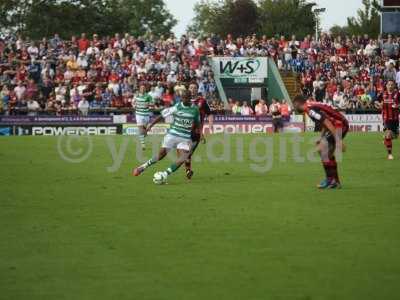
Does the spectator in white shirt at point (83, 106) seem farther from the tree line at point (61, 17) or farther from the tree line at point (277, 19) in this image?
the tree line at point (277, 19)

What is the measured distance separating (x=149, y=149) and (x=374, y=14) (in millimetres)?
65906

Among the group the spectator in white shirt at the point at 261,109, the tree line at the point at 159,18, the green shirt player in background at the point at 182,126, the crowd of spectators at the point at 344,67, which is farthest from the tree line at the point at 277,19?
the green shirt player in background at the point at 182,126

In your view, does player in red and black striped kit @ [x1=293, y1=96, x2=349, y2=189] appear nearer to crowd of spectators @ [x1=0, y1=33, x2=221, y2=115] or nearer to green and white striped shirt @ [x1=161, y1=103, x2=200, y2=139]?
green and white striped shirt @ [x1=161, y1=103, x2=200, y2=139]

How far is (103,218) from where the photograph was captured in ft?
41.3

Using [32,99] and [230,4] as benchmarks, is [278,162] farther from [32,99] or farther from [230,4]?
[230,4]

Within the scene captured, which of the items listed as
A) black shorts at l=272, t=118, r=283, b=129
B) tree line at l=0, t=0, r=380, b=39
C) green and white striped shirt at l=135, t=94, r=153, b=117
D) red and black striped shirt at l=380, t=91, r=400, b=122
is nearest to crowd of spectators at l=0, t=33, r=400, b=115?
black shorts at l=272, t=118, r=283, b=129

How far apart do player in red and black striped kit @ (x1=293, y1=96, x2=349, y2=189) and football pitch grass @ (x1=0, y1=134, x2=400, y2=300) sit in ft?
1.54

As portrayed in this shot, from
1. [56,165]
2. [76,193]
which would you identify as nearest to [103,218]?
[76,193]

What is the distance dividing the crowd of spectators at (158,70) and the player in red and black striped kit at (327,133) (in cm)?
2192

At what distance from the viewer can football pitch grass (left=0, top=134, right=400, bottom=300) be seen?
27.0 feet

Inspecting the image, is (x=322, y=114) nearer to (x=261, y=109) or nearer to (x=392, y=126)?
(x=392, y=126)

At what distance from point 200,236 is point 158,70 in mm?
31699

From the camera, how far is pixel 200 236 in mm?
10883

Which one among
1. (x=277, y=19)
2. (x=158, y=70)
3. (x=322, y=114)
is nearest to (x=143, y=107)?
(x=158, y=70)
